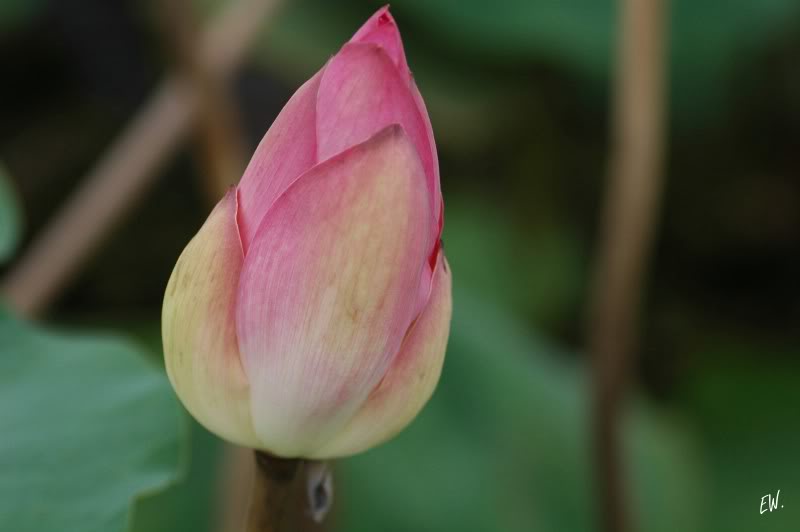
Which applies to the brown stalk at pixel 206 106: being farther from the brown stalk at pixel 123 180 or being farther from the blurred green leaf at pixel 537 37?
the blurred green leaf at pixel 537 37

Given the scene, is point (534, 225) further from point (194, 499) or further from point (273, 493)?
point (273, 493)

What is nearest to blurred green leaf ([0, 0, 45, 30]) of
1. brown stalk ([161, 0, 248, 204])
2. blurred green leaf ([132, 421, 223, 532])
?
brown stalk ([161, 0, 248, 204])

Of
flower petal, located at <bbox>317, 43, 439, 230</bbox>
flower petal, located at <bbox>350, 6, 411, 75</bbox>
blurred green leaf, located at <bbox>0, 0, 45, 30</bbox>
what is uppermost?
blurred green leaf, located at <bbox>0, 0, 45, 30</bbox>

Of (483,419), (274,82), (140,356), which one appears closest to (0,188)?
(140,356)

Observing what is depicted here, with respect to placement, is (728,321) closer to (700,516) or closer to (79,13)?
(700,516)
